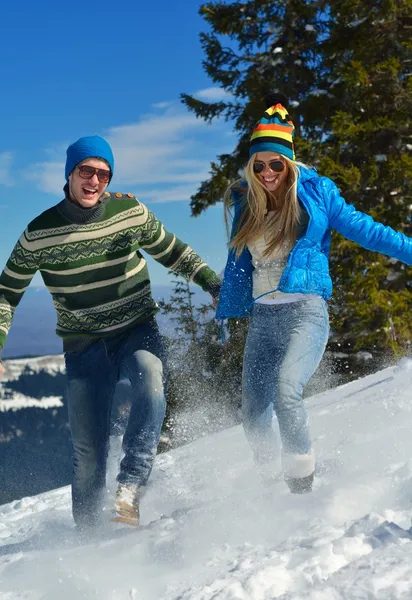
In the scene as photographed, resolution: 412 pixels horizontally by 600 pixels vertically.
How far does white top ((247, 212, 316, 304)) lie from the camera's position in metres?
3.84

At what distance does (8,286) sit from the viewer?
3.96 metres

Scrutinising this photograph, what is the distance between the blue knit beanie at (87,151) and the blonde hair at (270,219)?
876 mm

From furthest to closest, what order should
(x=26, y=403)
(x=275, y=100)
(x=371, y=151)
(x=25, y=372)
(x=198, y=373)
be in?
(x=25, y=372) → (x=26, y=403) → (x=371, y=151) → (x=198, y=373) → (x=275, y=100)

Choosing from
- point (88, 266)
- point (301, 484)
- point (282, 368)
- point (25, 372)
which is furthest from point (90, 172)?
point (25, 372)

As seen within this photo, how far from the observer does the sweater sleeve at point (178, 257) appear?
4160mm

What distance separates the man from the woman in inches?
24.2

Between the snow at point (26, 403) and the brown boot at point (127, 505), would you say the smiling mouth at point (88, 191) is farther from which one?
the snow at point (26, 403)

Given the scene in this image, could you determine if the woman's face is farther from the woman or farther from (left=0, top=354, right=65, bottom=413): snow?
(left=0, top=354, right=65, bottom=413): snow

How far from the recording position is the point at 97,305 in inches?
154

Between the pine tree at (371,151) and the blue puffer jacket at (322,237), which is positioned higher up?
the pine tree at (371,151)

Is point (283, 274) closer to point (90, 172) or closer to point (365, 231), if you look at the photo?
point (365, 231)

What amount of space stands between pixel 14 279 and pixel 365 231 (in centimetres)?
220

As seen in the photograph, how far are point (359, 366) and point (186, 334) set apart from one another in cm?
395

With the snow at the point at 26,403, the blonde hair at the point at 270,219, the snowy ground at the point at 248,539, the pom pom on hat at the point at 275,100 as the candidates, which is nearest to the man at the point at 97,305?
the snowy ground at the point at 248,539
